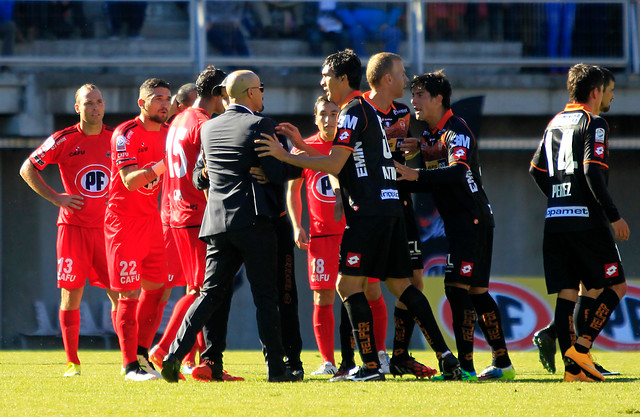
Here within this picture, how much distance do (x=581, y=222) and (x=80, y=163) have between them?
3999 millimetres

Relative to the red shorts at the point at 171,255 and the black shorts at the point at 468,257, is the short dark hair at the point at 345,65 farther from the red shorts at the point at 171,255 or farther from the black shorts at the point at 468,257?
the red shorts at the point at 171,255

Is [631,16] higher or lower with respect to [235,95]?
higher

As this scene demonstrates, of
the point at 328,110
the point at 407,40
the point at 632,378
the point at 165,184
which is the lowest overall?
the point at 632,378

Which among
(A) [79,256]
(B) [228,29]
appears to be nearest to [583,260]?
(A) [79,256]

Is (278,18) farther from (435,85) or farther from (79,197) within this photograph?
(435,85)

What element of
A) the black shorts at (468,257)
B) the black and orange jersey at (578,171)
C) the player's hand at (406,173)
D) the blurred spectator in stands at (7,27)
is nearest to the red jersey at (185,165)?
the player's hand at (406,173)

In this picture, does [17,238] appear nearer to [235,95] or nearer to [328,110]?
[328,110]

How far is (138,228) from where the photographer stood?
687cm

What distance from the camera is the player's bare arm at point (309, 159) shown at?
5.81 meters

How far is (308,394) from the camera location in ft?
17.6

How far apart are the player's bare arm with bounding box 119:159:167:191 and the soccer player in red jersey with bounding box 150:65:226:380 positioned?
0.24 metres

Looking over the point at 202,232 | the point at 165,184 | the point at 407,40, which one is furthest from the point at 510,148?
the point at 202,232

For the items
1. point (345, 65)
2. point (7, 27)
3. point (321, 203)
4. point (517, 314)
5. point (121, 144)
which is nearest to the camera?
point (345, 65)

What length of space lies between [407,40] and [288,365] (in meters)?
7.11
